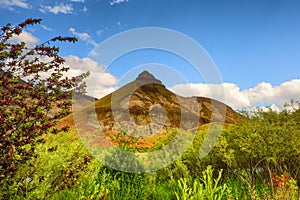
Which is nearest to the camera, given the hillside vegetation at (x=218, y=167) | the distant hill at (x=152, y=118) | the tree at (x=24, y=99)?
the tree at (x=24, y=99)

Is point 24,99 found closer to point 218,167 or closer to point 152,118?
point 218,167

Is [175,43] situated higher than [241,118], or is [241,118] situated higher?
[175,43]

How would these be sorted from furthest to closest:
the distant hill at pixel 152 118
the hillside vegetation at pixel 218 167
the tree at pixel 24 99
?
the distant hill at pixel 152 118 → the hillside vegetation at pixel 218 167 → the tree at pixel 24 99

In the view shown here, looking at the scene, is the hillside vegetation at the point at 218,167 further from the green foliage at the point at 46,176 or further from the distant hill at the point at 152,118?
the distant hill at the point at 152,118

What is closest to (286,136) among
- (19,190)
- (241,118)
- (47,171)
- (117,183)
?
(241,118)

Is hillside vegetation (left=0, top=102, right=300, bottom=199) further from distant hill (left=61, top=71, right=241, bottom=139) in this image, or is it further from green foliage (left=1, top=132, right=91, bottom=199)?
distant hill (left=61, top=71, right=241, bottom=139)

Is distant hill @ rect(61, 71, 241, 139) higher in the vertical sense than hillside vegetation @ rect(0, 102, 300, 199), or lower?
higher

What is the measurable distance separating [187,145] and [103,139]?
291cm

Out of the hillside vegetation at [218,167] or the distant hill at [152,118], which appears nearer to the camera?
the hillside vegetation at [218,167]

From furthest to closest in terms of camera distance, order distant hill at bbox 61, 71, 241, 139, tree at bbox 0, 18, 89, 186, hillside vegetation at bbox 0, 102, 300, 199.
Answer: distant hill at bbox 61, 71, 241, 139 < hillside vegetation at bbox 0, 102, 300, 199 < tree at bbox 0, 18, 89, 186

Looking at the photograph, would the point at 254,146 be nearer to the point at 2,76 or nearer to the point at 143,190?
the point at 143,190

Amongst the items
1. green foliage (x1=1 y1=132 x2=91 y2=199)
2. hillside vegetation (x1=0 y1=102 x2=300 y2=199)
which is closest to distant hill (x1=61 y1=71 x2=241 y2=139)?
hillside vegetation (x1=0 y1=102 x2=300 y2=199)

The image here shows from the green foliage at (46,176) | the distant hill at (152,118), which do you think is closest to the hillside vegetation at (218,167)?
the green foliage at (46,176)

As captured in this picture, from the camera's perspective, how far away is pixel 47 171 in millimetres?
5332
